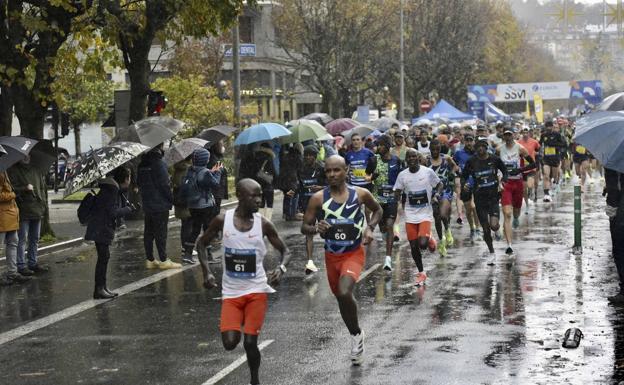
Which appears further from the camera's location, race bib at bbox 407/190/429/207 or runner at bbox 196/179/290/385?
race bib at bbox 407/190/429/207

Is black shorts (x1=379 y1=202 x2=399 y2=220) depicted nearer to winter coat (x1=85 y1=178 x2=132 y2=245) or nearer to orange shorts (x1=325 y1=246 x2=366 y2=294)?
winter coat (x1=85 y1=178 x2=132 y2=245)

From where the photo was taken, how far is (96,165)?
14.1m

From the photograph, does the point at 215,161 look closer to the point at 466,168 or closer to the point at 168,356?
the point at 466,168

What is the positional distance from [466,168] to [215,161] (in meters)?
3.89

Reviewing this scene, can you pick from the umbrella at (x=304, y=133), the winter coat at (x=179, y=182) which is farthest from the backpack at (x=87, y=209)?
the umbrella at (x=304, y=133)

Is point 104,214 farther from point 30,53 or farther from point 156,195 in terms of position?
point 30,53

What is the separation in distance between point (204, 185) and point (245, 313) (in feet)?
26.0

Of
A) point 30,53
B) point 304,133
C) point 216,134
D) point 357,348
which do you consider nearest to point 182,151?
point 216,134

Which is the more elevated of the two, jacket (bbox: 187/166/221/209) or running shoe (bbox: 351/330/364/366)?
jacket (bbox: 187/166/221/209)

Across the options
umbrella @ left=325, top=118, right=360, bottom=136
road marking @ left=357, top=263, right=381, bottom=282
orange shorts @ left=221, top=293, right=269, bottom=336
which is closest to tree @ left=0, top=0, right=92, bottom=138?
road marking @ left=357, top=263, right=381, bottom=282

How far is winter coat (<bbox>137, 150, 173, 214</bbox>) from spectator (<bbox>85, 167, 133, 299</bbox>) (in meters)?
2.28

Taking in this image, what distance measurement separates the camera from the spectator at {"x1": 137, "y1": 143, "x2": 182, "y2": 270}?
16656 millimetres

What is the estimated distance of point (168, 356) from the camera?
34.5 ft

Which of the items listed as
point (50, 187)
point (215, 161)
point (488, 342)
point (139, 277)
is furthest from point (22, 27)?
point (50, 187)
